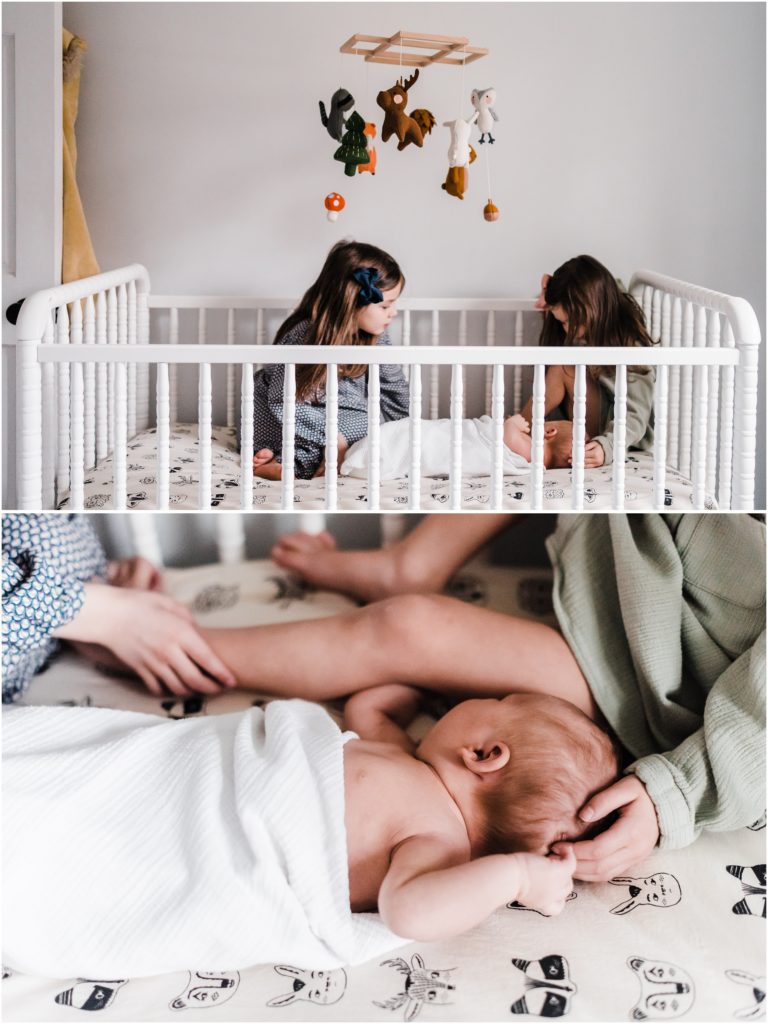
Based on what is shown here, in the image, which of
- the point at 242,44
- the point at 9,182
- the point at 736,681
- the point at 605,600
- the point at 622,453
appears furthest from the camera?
the point at 242,44

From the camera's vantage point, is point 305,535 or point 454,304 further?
point 454,304

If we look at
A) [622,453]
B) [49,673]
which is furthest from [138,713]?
[622,453]

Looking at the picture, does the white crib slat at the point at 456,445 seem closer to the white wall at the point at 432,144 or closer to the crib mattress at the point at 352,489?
the crib mattress at the point at 352,489

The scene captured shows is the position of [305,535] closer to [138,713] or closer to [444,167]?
[138,713]

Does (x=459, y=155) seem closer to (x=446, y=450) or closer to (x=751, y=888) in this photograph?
(x=446, y=450)

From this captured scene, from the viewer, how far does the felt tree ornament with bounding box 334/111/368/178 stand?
6.64ft

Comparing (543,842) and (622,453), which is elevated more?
(622,453)

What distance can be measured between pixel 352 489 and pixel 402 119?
83cm

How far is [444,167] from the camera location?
7.57ft

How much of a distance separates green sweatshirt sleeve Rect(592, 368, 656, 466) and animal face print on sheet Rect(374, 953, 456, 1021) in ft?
4.00

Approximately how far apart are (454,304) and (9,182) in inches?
37.7

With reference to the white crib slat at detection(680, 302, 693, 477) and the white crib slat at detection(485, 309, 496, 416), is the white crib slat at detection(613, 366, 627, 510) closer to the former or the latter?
the white crib slat at detection(680, 302, 693, 477)

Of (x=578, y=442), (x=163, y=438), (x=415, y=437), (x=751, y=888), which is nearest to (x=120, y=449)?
(x=163, y=438)

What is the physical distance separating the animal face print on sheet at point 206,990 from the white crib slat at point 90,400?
109 centimetres
